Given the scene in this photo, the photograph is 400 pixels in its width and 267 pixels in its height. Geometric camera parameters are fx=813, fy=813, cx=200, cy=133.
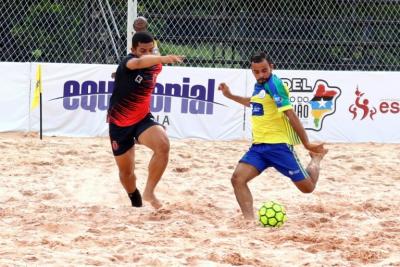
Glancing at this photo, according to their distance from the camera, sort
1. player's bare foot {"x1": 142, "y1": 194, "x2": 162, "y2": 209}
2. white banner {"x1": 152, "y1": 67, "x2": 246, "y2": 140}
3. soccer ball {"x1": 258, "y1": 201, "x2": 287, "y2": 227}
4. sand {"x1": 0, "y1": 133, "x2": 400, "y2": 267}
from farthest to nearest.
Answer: white banner {"x1": 152, "y1": 67, "x2": 246, "y2": 140} < player's bare foot {"x1": 142, "y1": 194, "x2": 162, "y2": 209} < soccer ball {"x1": 258, "y1": 201, "x2": 287, "y2": 227} < sand {"x1": 0, "y1": 133, "x2": 400, "y2": 267}

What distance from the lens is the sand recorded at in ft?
16.2

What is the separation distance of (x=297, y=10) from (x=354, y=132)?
111 inches

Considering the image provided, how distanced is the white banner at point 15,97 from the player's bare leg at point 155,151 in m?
5.61

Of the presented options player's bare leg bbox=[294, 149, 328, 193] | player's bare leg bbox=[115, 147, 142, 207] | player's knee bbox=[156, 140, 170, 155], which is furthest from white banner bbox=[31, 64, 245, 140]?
player's bare leg bbox=[294, 149, 328, 193]

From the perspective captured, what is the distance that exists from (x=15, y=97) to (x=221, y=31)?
381 centimetres

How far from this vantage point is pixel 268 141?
6.29 m

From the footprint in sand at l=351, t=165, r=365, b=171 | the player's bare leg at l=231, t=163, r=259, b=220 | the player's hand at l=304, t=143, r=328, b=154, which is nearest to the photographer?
the player's hand at l=304, t=143, r=328, b=154

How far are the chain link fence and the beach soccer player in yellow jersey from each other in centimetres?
682

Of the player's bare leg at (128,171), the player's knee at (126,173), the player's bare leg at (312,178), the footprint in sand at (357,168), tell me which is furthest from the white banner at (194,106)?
the player's bare leg at (312,178)

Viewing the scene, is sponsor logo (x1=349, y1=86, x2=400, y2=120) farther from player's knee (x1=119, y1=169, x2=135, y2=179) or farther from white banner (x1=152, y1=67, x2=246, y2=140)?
player's knee (x1=119, y1=169, x2=135, y2=179)

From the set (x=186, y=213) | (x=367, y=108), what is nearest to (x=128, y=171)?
(x=186, y=213)

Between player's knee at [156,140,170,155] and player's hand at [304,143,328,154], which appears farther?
player's knee at [156,140,170,155]

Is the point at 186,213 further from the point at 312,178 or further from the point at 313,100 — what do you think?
the point at 313,100

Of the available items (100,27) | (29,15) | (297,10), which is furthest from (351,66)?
(29,15)
